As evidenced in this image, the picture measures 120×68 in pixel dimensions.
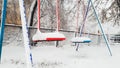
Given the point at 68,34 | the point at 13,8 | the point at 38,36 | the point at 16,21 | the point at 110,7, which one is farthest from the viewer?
the point at 16,21

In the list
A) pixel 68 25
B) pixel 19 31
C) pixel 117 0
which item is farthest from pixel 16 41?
pixel 68 25

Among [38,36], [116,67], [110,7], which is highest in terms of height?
[110,7]

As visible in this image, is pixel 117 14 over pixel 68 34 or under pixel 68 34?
over

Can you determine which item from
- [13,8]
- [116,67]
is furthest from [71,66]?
[13,8]

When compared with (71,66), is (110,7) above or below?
above

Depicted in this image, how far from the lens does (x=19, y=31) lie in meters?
10.4

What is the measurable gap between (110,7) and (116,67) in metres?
11.2

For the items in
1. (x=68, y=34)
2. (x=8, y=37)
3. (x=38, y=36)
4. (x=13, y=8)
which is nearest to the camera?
(x=38, y=36)

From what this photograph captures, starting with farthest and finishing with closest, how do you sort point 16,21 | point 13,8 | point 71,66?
point 16,21, point 13,8, point 71,66

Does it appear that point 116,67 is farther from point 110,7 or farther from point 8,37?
point 110,7

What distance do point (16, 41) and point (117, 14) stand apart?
26.2 ft

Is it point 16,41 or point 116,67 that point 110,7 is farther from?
point 116,67

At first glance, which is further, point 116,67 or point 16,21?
point 16,21

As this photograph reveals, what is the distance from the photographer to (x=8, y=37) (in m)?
9.96
